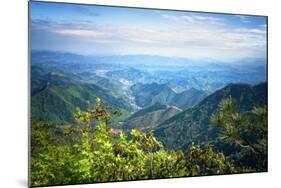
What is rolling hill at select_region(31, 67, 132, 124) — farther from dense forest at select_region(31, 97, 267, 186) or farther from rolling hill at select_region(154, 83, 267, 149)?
rolling hill at select_region(154, 83, 267, 149)

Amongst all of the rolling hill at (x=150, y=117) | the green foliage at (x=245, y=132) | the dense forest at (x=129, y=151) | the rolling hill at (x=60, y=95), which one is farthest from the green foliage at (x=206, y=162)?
the rolling hill at (x=60, y=95)

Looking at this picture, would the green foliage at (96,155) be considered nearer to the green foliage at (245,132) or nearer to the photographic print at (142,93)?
the photographic print at (142,93)

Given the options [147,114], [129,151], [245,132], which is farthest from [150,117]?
[245,132]

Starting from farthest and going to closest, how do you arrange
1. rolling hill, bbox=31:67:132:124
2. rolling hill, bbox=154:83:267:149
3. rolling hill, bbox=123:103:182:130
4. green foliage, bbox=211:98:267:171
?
green foliage, bbox=211:98:267:171
rolling hill, bbox=154:83:267:149
rolling hill, bbox=123:103:182:130
rolling hill, bbox=31:67:132:124

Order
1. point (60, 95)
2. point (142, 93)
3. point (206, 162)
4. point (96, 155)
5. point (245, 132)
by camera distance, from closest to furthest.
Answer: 1. point (60, 95)
2. point (96, 155)
3. point (142, 93)
4. point (206, 162)
5. point (245, 132)

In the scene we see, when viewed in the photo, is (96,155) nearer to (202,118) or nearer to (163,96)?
(163,96)

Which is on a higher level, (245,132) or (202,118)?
(202,118)

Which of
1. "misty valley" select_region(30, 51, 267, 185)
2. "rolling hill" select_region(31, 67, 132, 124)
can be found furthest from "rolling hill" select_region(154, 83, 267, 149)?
"rolling hill" select_region(31, 67, 132, 124)

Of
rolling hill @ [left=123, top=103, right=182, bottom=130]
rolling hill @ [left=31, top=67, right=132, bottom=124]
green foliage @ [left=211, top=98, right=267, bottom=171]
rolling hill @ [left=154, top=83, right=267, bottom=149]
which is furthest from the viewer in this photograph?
green foliage @ [left=211, top=98, right=267, bottom=171]

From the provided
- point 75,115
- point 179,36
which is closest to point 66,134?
point 75,115
